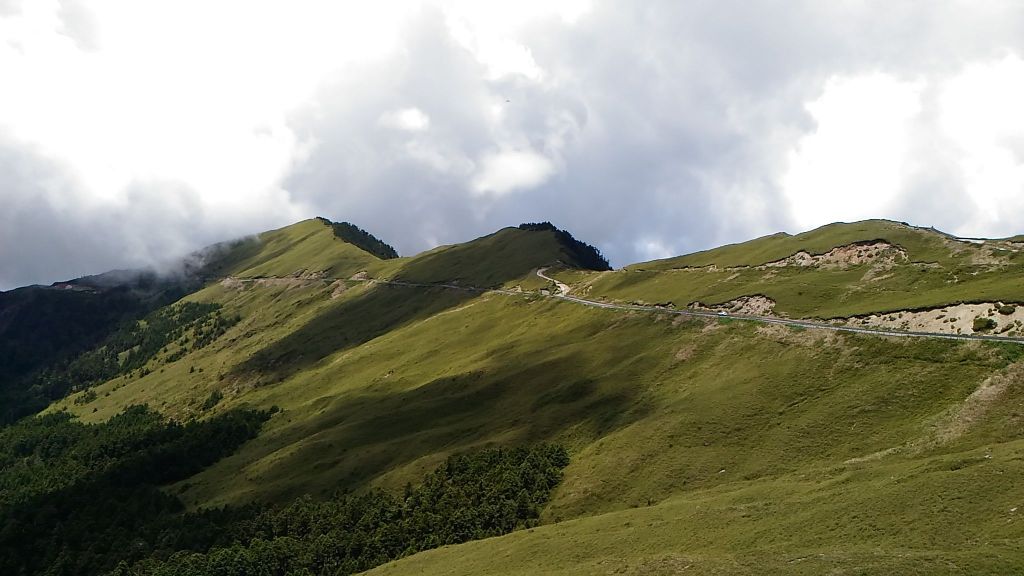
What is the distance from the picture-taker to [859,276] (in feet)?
452

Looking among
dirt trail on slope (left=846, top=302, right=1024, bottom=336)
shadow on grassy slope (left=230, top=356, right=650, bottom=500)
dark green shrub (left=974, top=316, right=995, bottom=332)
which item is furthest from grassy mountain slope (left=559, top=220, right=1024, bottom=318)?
shadow on grassy slope (left=230, top=356, right=650, bottom=500)

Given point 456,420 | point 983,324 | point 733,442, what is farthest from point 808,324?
point 456,420

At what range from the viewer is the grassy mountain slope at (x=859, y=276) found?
366 ft

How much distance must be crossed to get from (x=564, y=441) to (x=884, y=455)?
185ft

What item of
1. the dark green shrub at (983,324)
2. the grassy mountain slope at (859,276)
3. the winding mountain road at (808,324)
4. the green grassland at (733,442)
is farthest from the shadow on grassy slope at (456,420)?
the dark green shrub at (983,324)

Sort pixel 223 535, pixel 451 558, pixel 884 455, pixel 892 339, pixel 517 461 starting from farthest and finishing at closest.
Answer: pixel 223 535 < pixel 517 461 < pixel 892 339 < pixel 451 558 < pixel 884 455

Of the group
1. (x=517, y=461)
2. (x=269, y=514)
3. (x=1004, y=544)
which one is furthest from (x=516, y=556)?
(x=269, y=514)

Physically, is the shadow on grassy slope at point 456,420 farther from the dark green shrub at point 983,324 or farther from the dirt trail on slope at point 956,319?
the dark green shrub at point 983,324

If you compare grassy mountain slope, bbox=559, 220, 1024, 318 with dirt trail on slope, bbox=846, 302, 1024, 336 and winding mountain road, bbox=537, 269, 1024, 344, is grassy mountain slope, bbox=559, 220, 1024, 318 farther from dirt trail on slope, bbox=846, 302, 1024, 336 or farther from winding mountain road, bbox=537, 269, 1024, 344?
winding mountain road, bbox=537, 269, 1024, 344

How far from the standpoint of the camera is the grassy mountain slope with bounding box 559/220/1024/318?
111m

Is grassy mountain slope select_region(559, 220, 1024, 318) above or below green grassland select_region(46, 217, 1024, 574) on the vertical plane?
above

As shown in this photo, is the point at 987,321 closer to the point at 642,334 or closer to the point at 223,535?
the point at 642,334

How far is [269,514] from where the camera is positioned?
14075 cm

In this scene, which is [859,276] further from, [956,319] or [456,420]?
[456,420]
